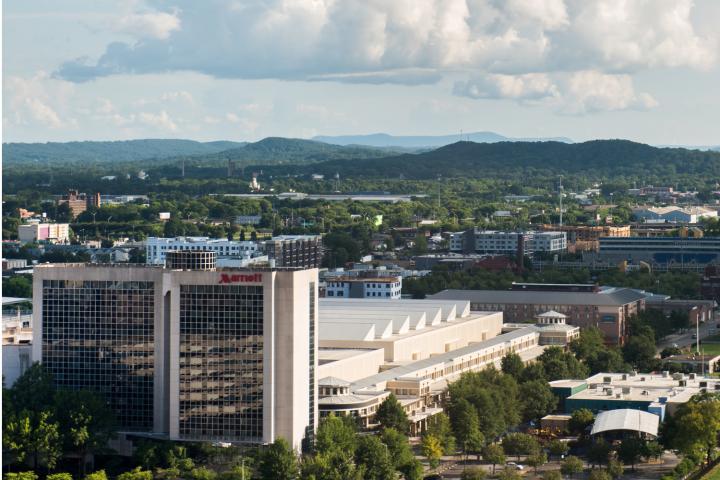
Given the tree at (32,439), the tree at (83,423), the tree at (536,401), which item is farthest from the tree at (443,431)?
the tree at (32,439)

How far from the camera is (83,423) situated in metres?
43.2

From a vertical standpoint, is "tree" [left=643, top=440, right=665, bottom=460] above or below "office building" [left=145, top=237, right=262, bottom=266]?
below

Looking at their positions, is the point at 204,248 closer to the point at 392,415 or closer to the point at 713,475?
the point at 392,415

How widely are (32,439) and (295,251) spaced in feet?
277

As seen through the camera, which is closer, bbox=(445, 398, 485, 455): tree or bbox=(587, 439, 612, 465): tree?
bbox=(587, 439, 612, 465): tree

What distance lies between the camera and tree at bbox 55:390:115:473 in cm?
4303

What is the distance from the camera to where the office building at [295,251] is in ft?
402

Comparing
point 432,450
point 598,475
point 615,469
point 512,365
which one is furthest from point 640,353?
point 598,475

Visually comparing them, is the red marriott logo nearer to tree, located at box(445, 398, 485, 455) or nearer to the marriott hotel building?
the marriott hotel building

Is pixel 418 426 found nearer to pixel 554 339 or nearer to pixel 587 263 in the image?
pixel 554 339

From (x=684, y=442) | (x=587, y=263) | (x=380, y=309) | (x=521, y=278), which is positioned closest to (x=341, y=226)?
(x=587, y=263)

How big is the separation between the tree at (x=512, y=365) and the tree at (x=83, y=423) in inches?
888

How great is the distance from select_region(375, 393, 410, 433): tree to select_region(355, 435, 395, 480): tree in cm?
576

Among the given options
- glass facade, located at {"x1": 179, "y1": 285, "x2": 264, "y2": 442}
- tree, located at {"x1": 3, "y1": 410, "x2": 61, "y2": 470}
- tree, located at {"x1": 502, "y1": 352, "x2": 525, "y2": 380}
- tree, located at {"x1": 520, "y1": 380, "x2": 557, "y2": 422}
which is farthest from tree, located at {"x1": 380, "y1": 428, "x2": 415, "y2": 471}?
tree, located at {"x1": 502, "y1": 352, "x2": 525, "y2": 380}
